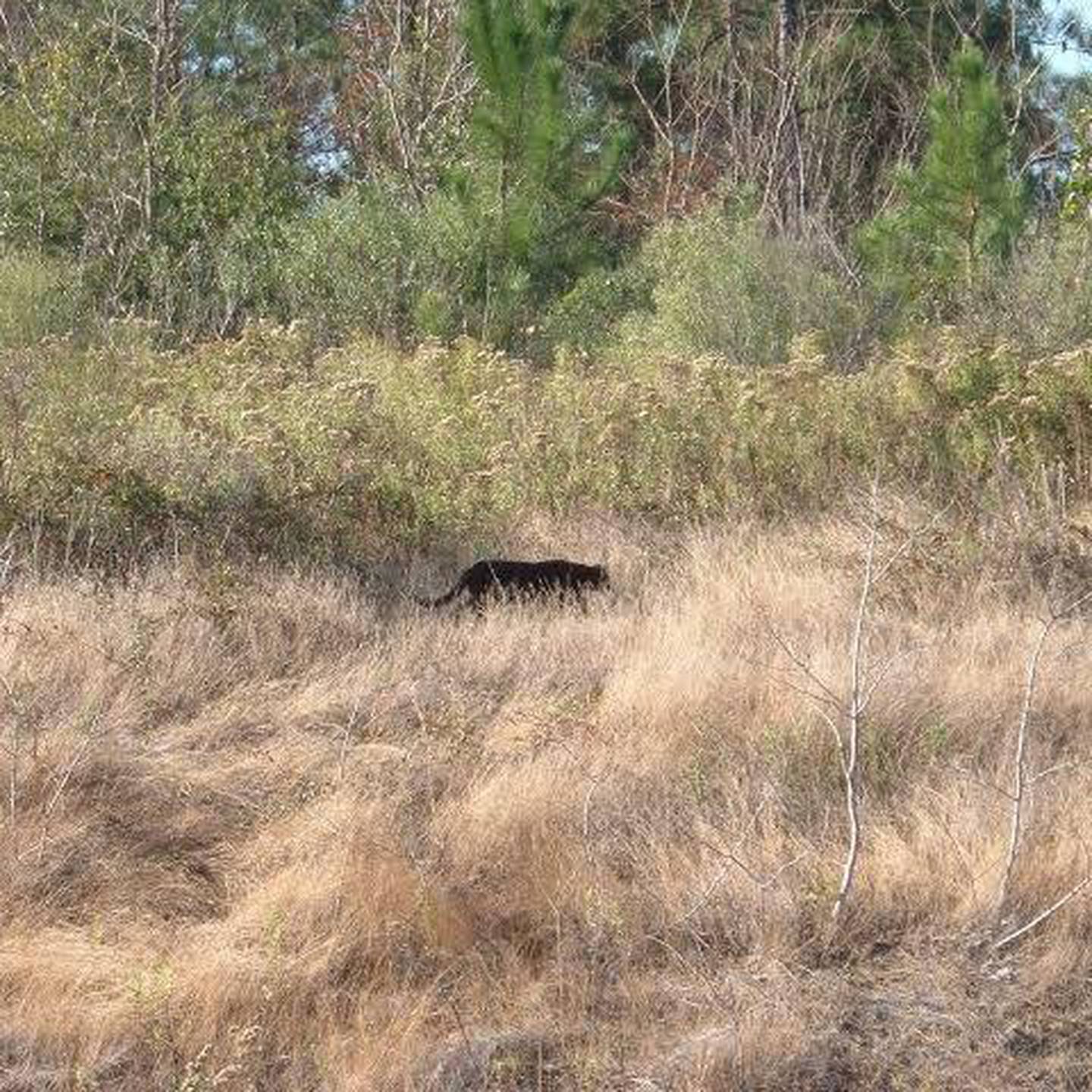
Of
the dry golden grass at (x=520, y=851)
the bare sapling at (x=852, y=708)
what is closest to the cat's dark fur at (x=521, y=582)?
the dry golden grass at (x=520, y=851)

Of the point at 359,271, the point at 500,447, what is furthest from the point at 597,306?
the point at 500,447

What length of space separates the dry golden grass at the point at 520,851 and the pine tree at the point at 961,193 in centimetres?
986

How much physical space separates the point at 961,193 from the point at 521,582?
1045 cm

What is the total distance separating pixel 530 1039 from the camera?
159 inches

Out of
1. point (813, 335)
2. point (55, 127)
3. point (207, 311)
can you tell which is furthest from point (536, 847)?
point (55, 127)

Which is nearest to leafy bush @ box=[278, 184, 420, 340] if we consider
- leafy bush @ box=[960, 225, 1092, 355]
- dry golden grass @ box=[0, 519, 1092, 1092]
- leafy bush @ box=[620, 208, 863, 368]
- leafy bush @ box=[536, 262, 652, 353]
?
leafy bush @ box=[536, 262, 652, 353]

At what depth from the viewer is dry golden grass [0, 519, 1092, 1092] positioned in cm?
402

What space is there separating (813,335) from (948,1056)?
764 centimetres

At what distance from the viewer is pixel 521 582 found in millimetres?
7422

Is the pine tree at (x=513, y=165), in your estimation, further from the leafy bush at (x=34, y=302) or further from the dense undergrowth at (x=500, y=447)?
the dense undergrowth at (x=500, y=447)

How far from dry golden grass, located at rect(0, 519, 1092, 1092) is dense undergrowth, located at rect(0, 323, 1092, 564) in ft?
3.43

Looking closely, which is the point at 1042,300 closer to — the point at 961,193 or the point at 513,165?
the point at 961,193

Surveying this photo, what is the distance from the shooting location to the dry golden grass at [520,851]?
402 centimetres

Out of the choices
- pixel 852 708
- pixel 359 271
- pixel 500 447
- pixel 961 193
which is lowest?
pixel 852 708
